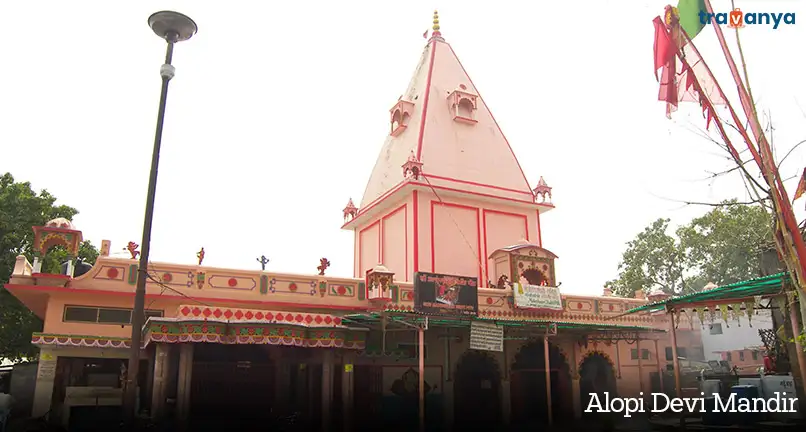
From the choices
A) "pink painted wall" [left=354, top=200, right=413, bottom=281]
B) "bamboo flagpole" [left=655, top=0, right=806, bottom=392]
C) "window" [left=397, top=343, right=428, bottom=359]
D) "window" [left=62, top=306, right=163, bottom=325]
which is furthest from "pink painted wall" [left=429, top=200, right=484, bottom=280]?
"bamboo flagpole" [left=655, top=0, right=806, bottom=392]

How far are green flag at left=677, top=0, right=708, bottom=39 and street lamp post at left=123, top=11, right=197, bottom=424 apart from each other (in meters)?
9.02

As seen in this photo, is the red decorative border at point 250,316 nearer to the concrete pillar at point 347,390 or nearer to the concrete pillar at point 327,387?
the concrete pillar at point 327,387

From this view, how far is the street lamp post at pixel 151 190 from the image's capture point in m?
10.5

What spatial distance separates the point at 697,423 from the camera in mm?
15352

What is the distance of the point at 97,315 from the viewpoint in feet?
53.4

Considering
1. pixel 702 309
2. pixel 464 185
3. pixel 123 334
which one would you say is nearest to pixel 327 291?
pixel 123 334

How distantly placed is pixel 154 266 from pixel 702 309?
14626mm

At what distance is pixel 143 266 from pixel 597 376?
57.9ft

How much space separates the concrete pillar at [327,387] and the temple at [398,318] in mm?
32

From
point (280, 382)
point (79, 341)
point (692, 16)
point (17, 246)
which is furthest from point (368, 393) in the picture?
point (17, 246)

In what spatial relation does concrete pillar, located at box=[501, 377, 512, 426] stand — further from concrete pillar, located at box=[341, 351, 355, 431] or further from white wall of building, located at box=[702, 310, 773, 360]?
white wall of building, located at box=[702, 310, 773, 360]

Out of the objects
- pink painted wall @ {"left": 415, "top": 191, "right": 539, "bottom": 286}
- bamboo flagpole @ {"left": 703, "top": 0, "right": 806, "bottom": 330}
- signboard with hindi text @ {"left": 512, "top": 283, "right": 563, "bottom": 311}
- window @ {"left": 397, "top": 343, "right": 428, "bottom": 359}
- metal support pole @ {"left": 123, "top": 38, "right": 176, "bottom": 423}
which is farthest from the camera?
pink painted wall @ {"left": 415, "top": 191, "right": 539, "bottom": 286}

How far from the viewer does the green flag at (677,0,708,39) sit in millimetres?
10727

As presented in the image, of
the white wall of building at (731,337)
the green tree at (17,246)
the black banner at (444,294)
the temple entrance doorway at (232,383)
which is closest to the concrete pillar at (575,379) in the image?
the black banner at (444,294)
